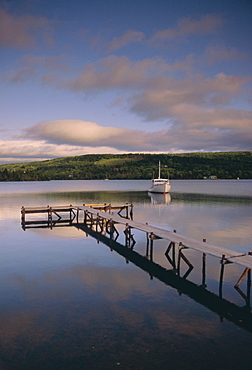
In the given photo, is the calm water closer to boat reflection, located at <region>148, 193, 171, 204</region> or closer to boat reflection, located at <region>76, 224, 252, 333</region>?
boat reflection, located at <region>76, 224, 252, 333</region>

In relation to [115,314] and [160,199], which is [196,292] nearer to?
[115,314]

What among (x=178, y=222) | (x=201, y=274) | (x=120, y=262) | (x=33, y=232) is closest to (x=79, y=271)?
(x=120, y=262)

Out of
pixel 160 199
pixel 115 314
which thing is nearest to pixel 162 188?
pixel 160 199

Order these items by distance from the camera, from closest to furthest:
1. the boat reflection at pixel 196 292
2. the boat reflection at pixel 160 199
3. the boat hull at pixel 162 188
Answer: the boat reflection at pixel 196 292 < the boat reflection at pixel 160 199 < the boat hull at pixel 162 188

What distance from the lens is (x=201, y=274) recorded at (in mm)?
18203

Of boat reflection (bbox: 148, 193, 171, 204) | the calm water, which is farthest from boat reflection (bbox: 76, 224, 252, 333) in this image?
boat reflection (bbox: 148, 193, 171, 204)

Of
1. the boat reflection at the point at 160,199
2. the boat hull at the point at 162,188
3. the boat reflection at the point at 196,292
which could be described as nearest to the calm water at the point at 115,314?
the boat reflection at the point at 196,292

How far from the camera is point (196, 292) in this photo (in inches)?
611

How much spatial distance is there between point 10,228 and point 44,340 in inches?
1062

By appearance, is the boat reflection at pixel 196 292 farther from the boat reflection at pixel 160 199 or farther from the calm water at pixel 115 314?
the boat reflection at pixel 160 199

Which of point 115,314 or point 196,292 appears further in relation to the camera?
point 196,292

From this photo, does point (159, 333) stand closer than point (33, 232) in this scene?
Yes

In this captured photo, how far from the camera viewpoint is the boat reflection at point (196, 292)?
12.9 m

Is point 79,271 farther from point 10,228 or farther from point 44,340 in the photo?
point 10,228
